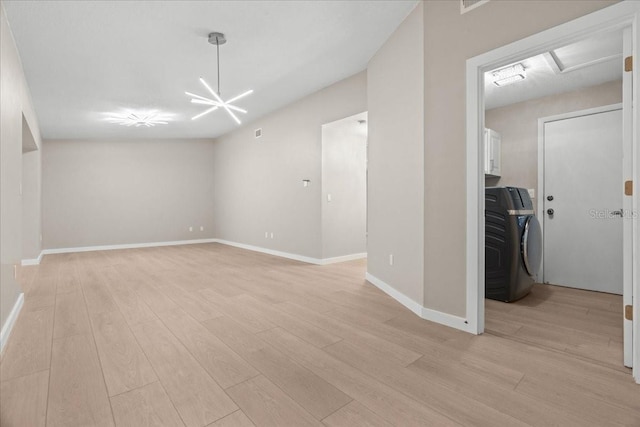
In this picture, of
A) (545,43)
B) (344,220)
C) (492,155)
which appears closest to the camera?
(545,43)

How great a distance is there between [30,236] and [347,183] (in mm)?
5929

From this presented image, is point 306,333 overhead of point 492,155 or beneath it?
beneath

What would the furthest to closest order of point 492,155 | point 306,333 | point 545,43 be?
point 492,155
point 306,333
point 545,43

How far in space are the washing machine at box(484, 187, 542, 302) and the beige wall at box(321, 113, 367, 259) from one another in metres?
2.52

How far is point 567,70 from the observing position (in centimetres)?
342

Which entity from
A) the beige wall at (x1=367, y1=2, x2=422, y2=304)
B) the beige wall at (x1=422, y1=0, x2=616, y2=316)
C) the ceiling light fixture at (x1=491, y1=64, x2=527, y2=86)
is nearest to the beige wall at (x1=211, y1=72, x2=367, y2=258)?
the beige wall at (x1=367, y1=2, x2=422, y2=304)

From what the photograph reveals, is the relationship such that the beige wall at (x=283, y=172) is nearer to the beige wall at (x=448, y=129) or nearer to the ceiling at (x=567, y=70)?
the beige wall at (x=448, y=129)

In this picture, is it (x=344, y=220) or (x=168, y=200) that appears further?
(x=168, y=200)

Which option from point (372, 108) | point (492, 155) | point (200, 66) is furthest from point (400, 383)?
point (200, 66)

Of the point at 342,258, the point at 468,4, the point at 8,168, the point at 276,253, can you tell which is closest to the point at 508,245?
the point at 468,4

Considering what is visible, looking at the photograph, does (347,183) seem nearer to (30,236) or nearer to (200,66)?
(200,66)

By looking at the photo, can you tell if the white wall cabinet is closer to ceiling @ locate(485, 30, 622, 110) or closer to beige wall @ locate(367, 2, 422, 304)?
ceiling @ locate(485, 30, 622, 110)

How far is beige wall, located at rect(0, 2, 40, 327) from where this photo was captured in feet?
8.03

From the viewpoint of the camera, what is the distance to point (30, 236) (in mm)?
5828
